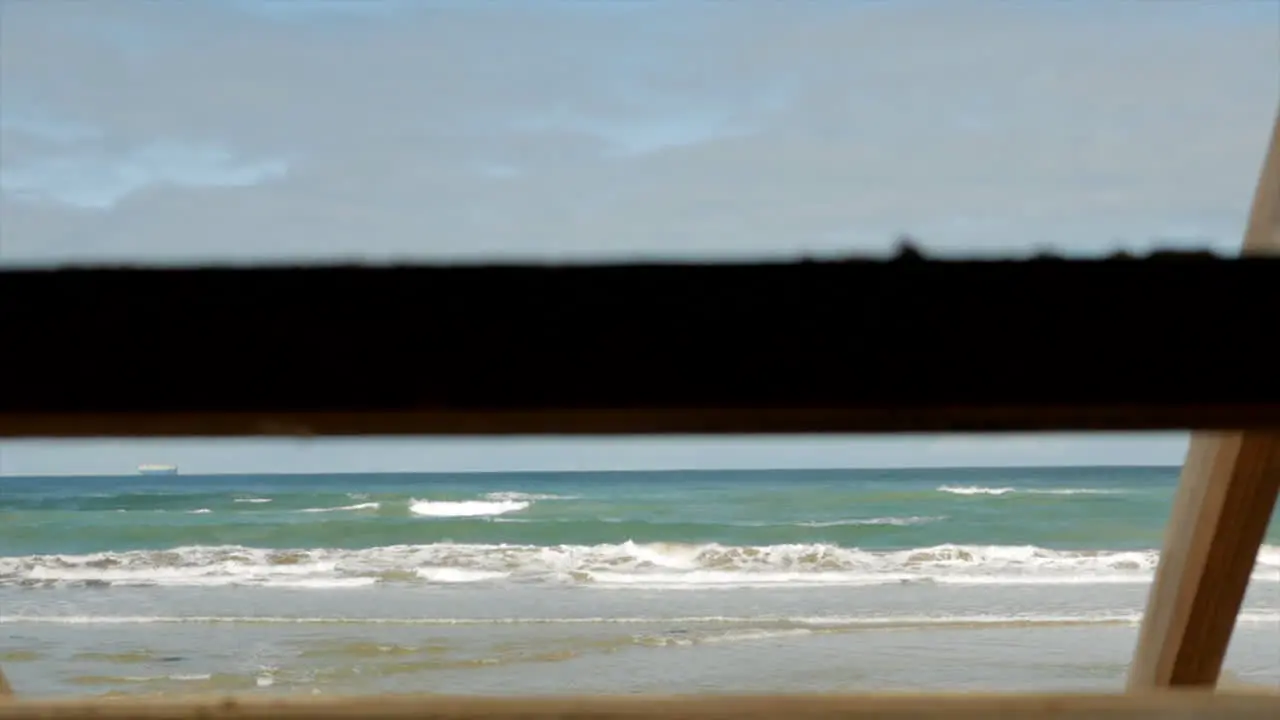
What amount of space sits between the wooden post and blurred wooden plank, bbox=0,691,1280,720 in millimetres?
79

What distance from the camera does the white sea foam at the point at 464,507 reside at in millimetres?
9797

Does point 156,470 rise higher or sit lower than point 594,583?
higher

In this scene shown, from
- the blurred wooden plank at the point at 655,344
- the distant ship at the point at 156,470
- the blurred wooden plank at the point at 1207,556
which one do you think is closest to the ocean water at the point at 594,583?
A: the distant ship at the point at 156,470

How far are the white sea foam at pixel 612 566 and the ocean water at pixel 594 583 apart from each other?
0.03m

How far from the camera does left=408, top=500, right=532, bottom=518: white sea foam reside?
32.1 feet

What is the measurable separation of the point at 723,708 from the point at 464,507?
959 cm

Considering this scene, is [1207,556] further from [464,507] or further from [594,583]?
[464,507]

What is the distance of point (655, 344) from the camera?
49 cm

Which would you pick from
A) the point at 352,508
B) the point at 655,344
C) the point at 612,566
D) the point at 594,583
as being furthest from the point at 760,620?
the point at 655,344

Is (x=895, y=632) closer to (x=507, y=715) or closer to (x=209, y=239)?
(x=209, y=239)

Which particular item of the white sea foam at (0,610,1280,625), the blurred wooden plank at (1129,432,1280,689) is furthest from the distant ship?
the blurred wooden plank at (1129,432,1280,689)

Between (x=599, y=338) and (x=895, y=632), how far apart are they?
207 inches

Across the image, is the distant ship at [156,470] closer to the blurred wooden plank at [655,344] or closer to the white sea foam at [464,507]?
the white sea foam at [464,507]

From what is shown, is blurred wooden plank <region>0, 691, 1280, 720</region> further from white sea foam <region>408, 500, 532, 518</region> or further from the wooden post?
white sea foam <region>408, 500, 532, 518</region>
